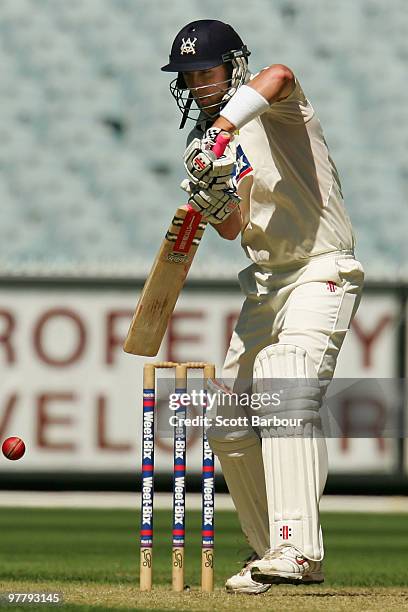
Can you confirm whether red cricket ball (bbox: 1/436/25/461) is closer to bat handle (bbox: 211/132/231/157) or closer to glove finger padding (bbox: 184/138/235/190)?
glove finger padding (bbox: 184/138/235/190)

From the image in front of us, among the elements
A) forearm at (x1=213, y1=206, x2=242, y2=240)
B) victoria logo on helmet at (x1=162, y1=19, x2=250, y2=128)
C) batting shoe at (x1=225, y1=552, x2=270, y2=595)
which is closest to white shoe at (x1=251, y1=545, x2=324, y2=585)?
batting shoe at (x1=225, y1=552, x2=270, y2=595)

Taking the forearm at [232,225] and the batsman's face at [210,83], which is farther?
the forearm at [232,225]

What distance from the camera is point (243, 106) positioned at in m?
3.55

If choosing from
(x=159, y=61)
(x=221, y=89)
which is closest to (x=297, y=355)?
(x=221, y=89)

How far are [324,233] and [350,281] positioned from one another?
143 millimetres

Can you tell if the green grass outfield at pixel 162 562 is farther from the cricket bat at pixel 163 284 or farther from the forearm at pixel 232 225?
the forearm at pixel 232 225

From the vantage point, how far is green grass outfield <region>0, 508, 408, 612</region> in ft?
12.2

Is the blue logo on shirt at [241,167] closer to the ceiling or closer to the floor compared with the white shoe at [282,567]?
closer to the ceiling

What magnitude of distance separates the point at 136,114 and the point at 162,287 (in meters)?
7.99

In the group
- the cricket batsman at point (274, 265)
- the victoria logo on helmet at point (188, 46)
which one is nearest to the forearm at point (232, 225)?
the cricket batsman at point (274, 265)

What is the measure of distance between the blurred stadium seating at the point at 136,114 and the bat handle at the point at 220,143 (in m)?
7.21

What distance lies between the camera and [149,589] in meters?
3.99

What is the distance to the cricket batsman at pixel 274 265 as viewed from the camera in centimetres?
365

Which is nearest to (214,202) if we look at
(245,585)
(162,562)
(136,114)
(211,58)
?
(211,58)
